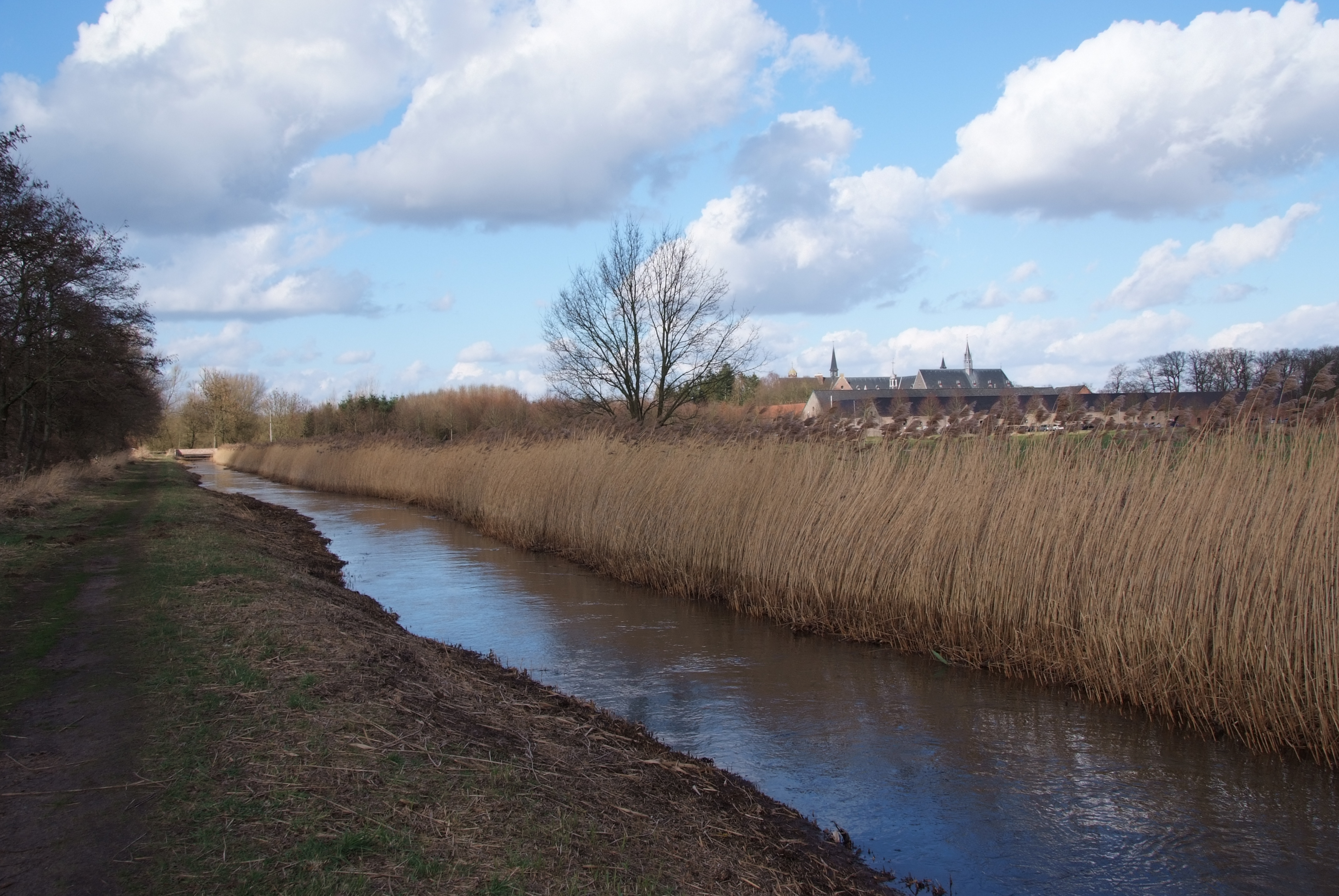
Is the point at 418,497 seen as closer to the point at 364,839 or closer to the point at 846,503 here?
the point at 846,503

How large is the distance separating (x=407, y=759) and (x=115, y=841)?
43.1 inches

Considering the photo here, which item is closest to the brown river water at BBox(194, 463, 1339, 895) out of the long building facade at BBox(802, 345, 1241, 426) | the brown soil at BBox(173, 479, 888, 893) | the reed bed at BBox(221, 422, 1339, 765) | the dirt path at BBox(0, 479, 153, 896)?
the reed bed at BBox(221, 422, 1339, 765)

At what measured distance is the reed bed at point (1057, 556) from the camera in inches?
196

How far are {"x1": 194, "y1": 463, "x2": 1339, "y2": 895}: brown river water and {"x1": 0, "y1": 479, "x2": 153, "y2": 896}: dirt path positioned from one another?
3006 mm

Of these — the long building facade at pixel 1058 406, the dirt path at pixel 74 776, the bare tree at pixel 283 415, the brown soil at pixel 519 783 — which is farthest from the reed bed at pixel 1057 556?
the bare tree at pixel 283 415

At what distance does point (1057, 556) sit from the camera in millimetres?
6426

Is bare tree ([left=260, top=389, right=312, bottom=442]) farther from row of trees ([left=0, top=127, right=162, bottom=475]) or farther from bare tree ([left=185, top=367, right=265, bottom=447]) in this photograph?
row of trees ([left=0, top=127, right=162, bottom=475])

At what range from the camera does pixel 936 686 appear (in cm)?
678

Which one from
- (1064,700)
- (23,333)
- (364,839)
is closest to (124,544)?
(23,333)

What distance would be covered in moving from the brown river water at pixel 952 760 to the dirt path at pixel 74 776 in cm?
301

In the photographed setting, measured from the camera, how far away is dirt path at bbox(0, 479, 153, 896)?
2768mm

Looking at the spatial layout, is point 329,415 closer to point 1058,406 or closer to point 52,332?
point 52,332

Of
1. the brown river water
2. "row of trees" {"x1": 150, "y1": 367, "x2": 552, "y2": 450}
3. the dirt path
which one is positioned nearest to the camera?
the dirt path

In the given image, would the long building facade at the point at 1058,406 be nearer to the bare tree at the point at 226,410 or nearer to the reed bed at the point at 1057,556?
the reed bed at the point at 1057,556
